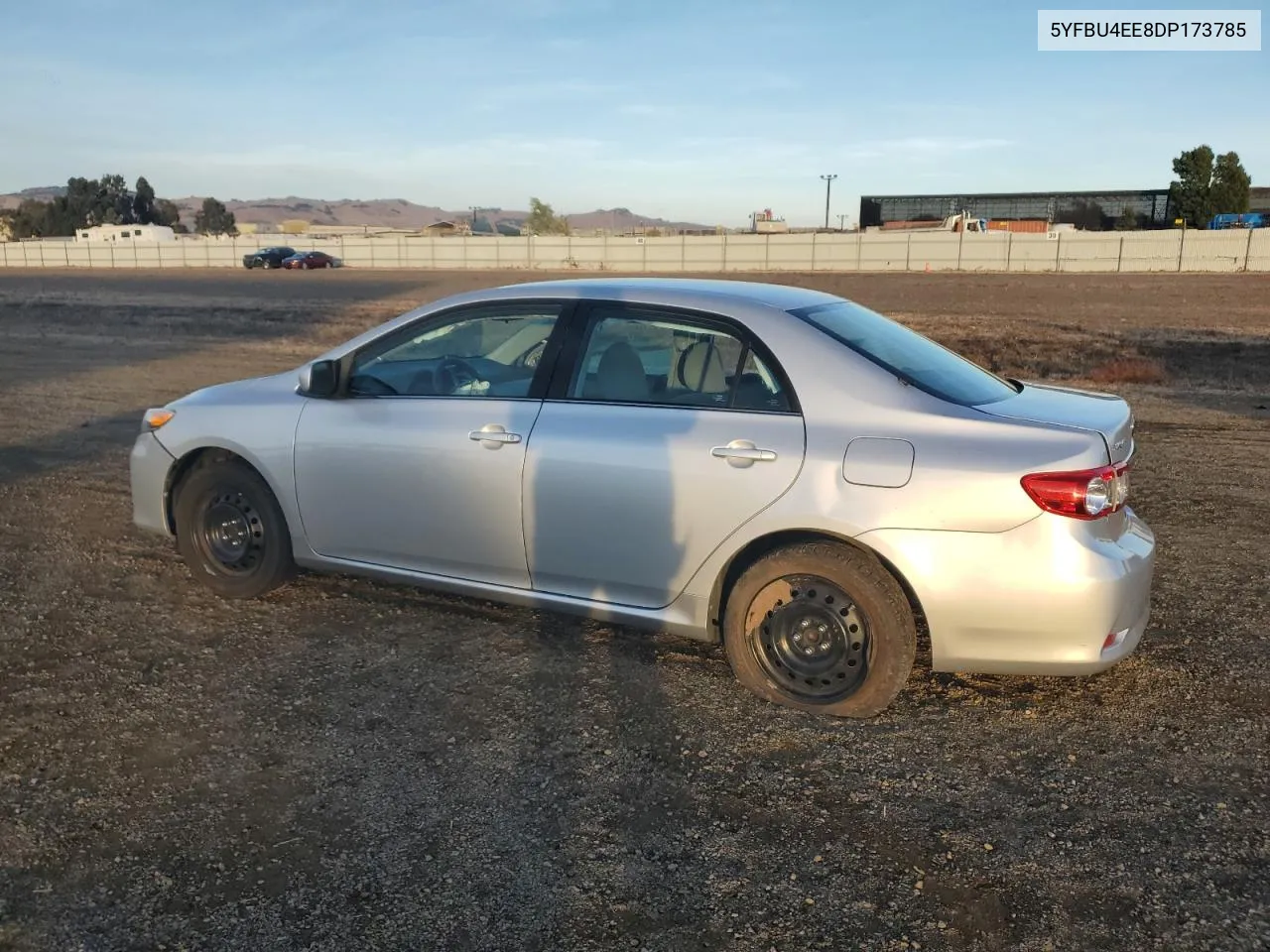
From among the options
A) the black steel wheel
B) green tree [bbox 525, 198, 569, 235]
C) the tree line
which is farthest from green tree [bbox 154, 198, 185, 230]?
the black steel wheel

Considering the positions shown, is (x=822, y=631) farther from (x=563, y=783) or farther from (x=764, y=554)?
(x=563, y=783)

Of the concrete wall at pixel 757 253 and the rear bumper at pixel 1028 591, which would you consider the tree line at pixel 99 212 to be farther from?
the rear bumper at pixel 1028 591

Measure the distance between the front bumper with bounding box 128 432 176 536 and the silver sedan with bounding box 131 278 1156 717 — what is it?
0.21 metres

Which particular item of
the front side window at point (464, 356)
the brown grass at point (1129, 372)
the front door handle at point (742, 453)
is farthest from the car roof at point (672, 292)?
the brown grass at point (1129, 372)

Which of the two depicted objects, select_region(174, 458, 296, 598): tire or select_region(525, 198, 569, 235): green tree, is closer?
select_region(174, 458, 296, 598): tire

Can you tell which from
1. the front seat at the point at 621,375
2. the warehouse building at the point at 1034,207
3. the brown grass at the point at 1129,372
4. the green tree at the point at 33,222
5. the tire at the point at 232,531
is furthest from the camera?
the green tree at the point at 33,222

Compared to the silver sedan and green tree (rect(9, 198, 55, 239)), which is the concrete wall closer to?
green tree (rect(9, 198, 55, 239))

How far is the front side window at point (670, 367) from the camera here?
420 cm

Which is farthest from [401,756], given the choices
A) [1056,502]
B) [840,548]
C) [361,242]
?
[361,242]

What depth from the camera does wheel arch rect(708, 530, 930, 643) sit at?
393 centimetres

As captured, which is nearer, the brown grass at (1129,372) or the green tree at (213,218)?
the brown grass at (1129,372)

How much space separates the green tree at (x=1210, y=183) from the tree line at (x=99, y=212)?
107047mm

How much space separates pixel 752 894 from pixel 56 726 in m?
2.71

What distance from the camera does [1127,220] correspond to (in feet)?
295
